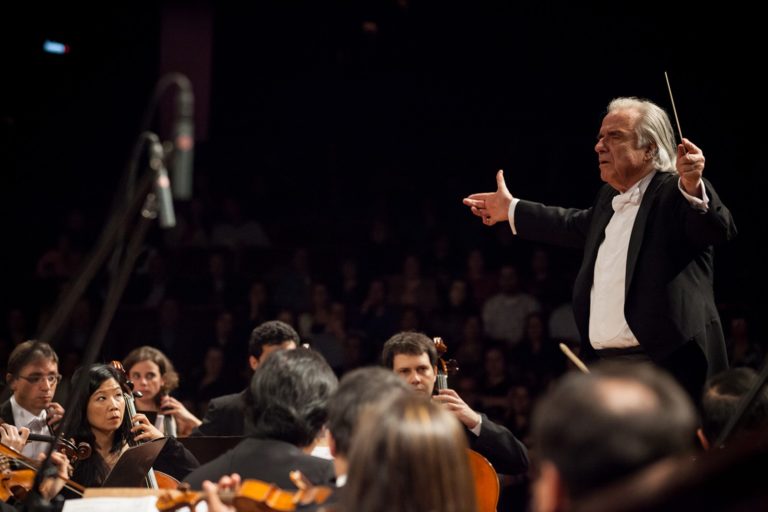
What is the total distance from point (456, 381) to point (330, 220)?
10.5ft

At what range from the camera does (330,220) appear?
Result: 1005 centimetres

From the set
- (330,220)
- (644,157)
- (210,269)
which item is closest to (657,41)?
(330,220)

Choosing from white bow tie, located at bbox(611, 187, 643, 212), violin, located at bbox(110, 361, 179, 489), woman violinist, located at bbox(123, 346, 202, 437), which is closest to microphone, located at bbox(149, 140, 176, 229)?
violin, located at bbox(110, 361, 179, 489)

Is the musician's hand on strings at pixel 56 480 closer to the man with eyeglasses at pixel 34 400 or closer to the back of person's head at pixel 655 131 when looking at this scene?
the man with eyeglasses at pixel 34 400

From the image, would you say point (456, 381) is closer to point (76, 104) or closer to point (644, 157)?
point (644, 157)

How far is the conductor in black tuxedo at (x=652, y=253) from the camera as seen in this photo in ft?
11.4

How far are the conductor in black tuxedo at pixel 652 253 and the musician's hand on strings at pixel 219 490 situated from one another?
167cm

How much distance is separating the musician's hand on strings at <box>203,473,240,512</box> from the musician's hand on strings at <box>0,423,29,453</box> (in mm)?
1735

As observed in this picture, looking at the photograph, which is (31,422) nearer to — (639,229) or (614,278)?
(614,278)

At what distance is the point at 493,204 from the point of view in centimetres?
436

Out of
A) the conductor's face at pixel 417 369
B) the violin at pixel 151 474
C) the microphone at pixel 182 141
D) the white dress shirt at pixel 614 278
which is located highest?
the microphone at pixel 182 141

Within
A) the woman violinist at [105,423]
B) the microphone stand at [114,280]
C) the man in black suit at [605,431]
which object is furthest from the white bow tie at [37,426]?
the man in black suit at [605,431]

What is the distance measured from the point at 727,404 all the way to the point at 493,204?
186cm

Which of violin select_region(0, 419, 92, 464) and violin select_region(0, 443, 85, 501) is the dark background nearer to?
violin select_region(0, 419, 92, 464)
